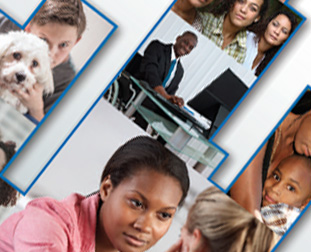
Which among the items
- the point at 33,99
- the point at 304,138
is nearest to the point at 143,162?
the point at 33,99

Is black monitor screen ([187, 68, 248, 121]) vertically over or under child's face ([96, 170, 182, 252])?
over

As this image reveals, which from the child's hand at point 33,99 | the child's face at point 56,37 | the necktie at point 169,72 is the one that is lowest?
the child's hand at point 33,99

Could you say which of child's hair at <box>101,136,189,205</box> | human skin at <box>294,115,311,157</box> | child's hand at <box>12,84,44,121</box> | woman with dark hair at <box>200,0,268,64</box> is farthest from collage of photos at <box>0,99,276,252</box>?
woman with dark hair at <box>200,0,268,64</box>

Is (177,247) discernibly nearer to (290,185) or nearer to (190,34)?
(290,185)

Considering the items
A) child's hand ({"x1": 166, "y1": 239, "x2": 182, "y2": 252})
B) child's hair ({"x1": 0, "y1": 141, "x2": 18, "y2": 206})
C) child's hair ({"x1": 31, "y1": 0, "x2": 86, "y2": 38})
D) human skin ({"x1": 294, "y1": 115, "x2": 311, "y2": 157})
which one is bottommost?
child's hair ({"x1": 0, "y1": 141, "x2": 18, "y2": 206})

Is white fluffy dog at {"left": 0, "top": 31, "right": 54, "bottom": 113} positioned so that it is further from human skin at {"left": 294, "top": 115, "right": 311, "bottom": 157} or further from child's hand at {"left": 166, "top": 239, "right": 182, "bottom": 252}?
human skin at {"left": 294, "top": 115, "right": 311, "bottom": 157}

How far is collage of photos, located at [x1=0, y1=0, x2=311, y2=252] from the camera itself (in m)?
1.07

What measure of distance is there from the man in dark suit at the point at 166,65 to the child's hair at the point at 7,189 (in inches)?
15.8

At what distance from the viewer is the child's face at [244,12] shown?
113 centimetres

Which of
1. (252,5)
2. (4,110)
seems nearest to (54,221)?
(4,110)

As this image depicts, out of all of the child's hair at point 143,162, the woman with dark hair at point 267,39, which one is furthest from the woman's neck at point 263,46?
the child's hair at point 143,162

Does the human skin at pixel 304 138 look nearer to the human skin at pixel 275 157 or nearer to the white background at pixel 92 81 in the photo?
the human skin at pixel 275 157

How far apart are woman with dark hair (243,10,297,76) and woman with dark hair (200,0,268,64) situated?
2 cm

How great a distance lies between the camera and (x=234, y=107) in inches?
44.6
